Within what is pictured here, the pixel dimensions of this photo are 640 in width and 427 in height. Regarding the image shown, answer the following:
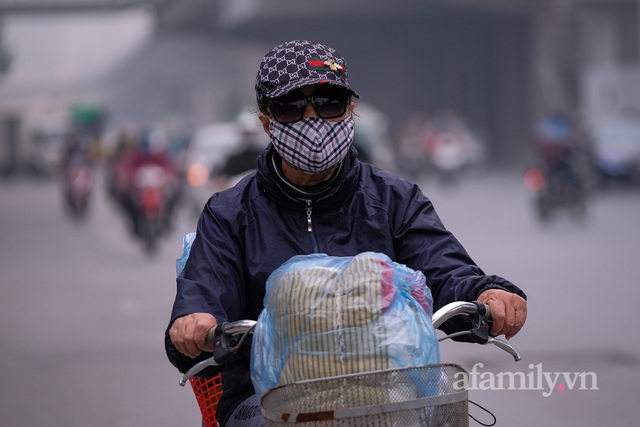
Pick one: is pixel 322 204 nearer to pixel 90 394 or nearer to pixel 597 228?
pixel 90 394

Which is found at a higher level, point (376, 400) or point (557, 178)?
point (376, 400)

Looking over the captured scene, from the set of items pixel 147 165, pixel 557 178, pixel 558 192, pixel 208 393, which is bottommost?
pixel 558 192

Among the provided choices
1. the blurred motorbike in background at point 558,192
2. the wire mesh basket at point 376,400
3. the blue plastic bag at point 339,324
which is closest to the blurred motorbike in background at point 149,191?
the blurred motorbike in background at point 558,192

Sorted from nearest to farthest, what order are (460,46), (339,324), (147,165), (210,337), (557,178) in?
(339,324) → (210,337) → (147,165) → (557,178) → (460,46)

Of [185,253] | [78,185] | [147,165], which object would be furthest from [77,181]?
[185,253]

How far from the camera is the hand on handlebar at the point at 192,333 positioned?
9.85 ft

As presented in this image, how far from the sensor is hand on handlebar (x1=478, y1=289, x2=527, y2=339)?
10.00ft

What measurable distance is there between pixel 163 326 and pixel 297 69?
7.70m

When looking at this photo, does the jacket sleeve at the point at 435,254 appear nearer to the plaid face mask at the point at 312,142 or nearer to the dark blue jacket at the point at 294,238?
the dark blue jacket at the point at 294,238

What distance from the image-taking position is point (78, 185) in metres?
27.6

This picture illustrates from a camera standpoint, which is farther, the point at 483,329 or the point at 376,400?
the point at 483,329

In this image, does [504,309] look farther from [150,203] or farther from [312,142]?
[150,203]

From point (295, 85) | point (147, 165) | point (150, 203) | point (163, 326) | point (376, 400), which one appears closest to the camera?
point (376, 400)

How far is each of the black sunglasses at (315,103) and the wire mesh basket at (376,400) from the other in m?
0.86
